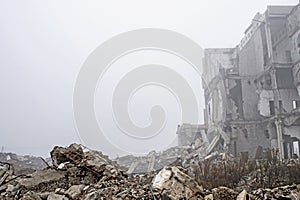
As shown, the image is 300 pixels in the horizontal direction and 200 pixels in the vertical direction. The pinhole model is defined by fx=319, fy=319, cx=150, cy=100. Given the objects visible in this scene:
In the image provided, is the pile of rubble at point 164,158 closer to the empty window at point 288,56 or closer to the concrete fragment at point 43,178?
the empty window at point 288,56

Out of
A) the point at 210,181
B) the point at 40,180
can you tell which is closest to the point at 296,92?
the point at 210,181

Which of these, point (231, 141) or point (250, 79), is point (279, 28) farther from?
point (231, 141)

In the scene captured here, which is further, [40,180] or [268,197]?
[40,180]

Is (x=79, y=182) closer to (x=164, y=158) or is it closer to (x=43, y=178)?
(x=43, y=178)

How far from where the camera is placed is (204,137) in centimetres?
2530

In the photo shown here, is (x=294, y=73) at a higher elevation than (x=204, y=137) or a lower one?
higher

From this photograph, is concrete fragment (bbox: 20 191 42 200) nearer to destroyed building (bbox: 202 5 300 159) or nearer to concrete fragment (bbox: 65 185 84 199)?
concrete fragment (bbox: 65 185 84 199)

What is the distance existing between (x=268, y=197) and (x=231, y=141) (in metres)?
16.0

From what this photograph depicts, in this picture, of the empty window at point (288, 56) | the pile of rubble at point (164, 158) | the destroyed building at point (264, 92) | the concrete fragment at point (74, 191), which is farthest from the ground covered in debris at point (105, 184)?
the empty window at point (288, 56)

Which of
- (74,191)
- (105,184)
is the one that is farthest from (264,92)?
(74,191)

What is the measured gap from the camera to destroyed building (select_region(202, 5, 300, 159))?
20.0 metres

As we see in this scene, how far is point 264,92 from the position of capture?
69.2ft

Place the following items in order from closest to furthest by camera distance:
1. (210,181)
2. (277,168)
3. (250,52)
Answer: (210,181) < (277,168) < (250,52)

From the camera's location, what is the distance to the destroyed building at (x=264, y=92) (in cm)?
1995
